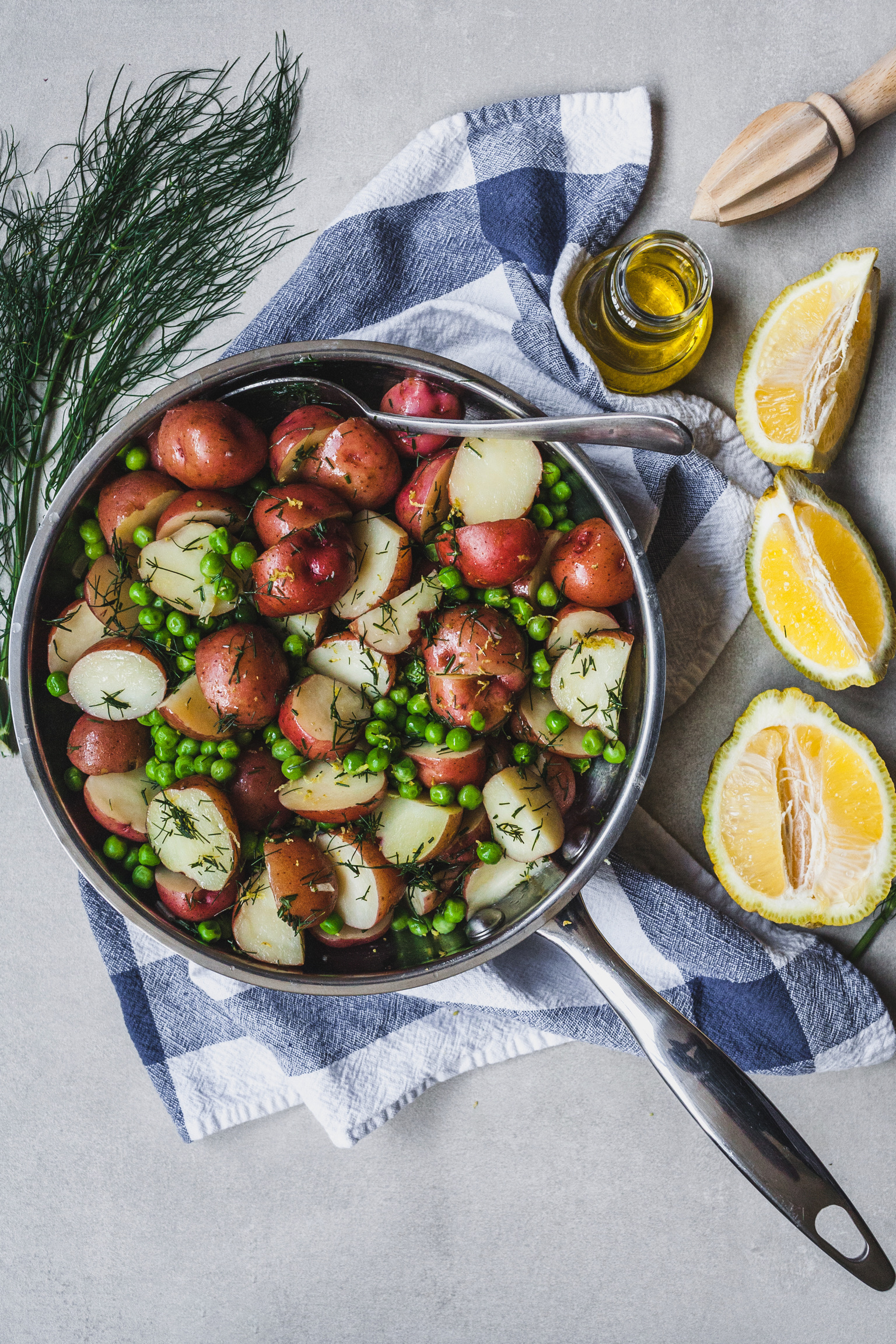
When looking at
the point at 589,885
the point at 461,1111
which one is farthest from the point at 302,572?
the point at 461,1111

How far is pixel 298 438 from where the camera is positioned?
1.65 metres

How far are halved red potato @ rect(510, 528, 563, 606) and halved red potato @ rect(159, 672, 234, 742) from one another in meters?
0.63

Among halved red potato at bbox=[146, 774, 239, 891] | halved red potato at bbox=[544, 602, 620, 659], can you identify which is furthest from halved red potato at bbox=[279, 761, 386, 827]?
halved red potato at bbox=[544, 602, 620, 659]

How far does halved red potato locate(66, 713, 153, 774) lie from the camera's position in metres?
1.67

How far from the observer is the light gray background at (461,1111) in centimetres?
202

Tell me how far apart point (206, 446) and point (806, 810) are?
4.90ft

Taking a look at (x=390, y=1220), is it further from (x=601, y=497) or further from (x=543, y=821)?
(x=601, y=497)

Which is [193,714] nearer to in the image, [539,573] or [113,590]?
[113,590]

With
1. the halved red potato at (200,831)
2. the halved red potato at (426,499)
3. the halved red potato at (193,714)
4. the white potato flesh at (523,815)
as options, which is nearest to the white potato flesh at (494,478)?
the halved red potato at (426,499)

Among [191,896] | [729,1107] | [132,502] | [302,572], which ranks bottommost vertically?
[729,1107]

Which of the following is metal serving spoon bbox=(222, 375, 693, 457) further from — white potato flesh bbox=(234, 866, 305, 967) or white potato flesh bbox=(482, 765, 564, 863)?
white potato flesh bbox=(234, 866, 305, 967)

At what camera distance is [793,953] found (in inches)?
77.5

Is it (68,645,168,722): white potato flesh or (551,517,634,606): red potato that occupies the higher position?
(68,645,168,722): white potato flesh

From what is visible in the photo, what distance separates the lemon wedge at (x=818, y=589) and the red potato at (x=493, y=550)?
1.82ft
